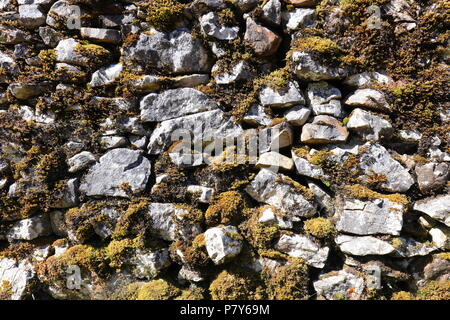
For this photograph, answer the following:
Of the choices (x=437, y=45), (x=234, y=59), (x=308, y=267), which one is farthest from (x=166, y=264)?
(x=437, y=45)

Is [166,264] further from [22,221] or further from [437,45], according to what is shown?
[437,45]

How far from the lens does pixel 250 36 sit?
527 centimetres

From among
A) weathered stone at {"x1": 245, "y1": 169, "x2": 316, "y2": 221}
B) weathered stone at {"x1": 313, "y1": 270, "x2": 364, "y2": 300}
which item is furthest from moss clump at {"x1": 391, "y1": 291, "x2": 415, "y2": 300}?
weathered stone at {"x1": 245, "y1": 169, "x2": 316, "y2": 221}

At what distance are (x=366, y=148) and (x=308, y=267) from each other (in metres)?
2.51

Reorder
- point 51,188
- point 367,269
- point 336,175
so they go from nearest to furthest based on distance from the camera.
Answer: point 367,269, point 336,175, point 51,188

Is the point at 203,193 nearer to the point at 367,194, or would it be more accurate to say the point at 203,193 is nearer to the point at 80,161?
the point at 80,161

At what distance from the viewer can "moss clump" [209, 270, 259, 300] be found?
4.85 m

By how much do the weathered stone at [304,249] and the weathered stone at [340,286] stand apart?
0.29 meters

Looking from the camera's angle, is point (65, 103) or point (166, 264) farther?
point (65, 103)

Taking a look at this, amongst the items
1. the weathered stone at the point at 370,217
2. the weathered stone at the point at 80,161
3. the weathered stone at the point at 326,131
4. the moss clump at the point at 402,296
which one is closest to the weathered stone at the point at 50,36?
the weathered stone at the point at 80,161

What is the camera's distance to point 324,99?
5188mm

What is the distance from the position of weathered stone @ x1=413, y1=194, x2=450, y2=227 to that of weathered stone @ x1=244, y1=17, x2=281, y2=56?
4.07 m

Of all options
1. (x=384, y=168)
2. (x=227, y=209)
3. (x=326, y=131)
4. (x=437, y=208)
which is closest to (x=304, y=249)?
(x=227, y=209)

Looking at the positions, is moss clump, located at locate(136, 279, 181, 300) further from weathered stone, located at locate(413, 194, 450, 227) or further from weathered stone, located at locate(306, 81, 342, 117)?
weathered stone, located at locate(413, 194, 450, 227)
